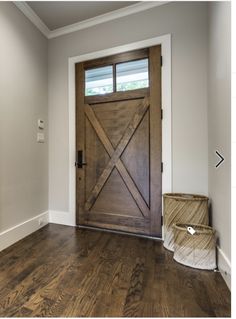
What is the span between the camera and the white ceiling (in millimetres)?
2283

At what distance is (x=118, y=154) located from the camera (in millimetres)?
2482

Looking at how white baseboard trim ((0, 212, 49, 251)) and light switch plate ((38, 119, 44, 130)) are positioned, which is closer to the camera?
white baseboard trim ((0, 212, 49, 251))

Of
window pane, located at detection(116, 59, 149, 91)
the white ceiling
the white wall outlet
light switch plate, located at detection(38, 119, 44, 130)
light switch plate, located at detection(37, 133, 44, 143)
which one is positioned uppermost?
the white ceiling

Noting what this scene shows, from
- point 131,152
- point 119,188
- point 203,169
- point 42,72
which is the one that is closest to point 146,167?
point 131,152

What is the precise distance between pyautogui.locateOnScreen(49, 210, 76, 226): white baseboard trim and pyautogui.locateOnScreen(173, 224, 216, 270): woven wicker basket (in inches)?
63.2

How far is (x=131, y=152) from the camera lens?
95.6 inches

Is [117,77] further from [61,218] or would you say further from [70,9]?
[61,218]

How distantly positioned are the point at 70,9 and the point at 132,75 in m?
1.14

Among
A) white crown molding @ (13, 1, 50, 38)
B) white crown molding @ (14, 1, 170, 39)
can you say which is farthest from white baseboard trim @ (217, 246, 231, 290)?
white crown molding @ (13, 1, 50, 38)

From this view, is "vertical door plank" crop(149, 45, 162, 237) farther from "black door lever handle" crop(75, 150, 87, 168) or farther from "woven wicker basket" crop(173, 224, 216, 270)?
"black door lever handle" crop(75, 150, 87, 168)

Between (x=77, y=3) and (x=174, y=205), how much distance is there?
104 inches

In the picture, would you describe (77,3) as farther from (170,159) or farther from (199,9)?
(170,159)

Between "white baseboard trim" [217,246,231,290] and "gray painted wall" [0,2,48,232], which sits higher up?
"gray painted wall" [0,2,48,232]

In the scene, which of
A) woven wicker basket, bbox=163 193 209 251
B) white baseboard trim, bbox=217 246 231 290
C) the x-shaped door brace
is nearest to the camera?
white baseboard trim, bbox=217 246 231 290
